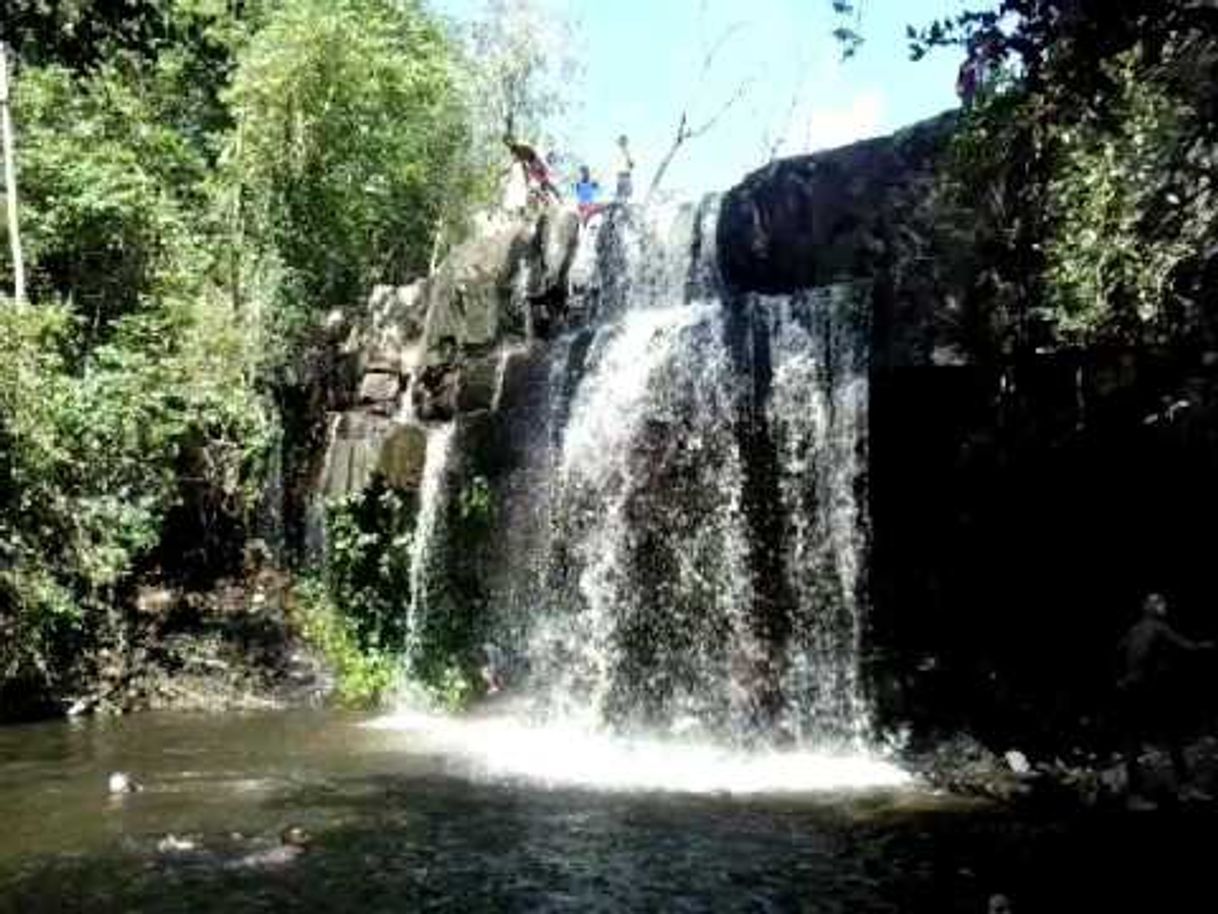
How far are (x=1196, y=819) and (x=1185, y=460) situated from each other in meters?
4.04

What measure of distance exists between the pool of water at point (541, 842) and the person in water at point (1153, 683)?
64 centimetres

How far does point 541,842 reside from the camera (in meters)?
9.81

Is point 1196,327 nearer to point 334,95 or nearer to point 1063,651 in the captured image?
point 1063,651

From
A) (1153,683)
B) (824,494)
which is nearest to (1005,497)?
(824,494)

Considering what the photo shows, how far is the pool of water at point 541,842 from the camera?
27.6 feet

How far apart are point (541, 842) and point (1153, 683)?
16.5ft

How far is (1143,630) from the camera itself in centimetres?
1079

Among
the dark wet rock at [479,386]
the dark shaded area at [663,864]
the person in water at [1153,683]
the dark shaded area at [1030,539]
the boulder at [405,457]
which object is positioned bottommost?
the dark shaded area at [663,864]

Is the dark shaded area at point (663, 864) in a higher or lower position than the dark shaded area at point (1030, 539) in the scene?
lower

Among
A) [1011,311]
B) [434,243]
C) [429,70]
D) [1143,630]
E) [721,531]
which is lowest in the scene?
[1143,630]

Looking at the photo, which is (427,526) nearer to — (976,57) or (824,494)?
(824,494)

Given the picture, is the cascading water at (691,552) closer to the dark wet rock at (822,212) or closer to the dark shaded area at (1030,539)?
the dark shaded area at (1030,539)

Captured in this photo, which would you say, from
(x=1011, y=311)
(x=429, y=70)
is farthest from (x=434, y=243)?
(x=1011, y=311)

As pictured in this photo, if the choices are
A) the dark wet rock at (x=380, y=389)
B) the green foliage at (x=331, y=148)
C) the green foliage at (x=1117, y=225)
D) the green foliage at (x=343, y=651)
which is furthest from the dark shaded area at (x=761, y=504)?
the green foliage at (x=331, y=148)
